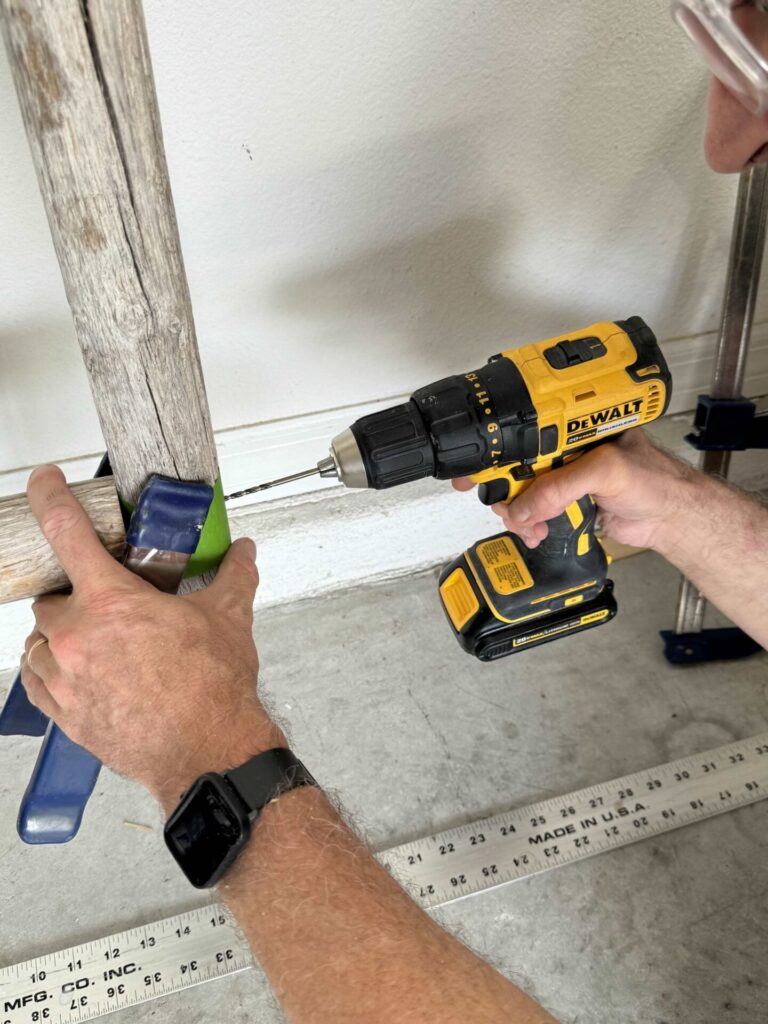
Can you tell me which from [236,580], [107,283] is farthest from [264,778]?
[107,283]

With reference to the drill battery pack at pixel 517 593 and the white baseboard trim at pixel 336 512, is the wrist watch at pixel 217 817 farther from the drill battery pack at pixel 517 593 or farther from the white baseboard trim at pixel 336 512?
the white baseboard trim at pixel 336 512

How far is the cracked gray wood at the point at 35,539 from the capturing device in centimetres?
75

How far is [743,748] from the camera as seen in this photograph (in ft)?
4.17

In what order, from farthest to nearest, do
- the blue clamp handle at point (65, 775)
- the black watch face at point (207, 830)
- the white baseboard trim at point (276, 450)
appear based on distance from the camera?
1. the white baseboard trim at point (276, 450)
2. the blue clamp handle at point (65, 775)
3. the black watch face at point (207, 830)

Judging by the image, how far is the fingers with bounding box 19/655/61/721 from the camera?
72 cm

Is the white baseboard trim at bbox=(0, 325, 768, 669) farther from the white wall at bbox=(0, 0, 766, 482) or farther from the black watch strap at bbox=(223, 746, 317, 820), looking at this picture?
the black watch strap at bbox=(223, 746, 317, 820)

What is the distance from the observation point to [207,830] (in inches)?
26.0

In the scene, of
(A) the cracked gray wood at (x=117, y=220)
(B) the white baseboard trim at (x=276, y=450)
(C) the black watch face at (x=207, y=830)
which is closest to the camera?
(A) the cracked gray wood at (x=117, y=220)

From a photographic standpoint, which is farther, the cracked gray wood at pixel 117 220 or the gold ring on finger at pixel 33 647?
the gold ring on finger at pixel 33 647

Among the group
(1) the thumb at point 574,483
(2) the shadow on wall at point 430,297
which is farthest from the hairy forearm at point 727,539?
(2) the shadow on wall at point 430,297

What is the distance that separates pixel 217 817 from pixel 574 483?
580 millimetres

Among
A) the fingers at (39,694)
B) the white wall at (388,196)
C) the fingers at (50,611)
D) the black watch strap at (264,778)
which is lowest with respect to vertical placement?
the black watch strap at (264,778)

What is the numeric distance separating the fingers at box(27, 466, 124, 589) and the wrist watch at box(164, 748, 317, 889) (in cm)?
21

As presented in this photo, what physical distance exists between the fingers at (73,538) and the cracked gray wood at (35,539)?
0.02 metres
